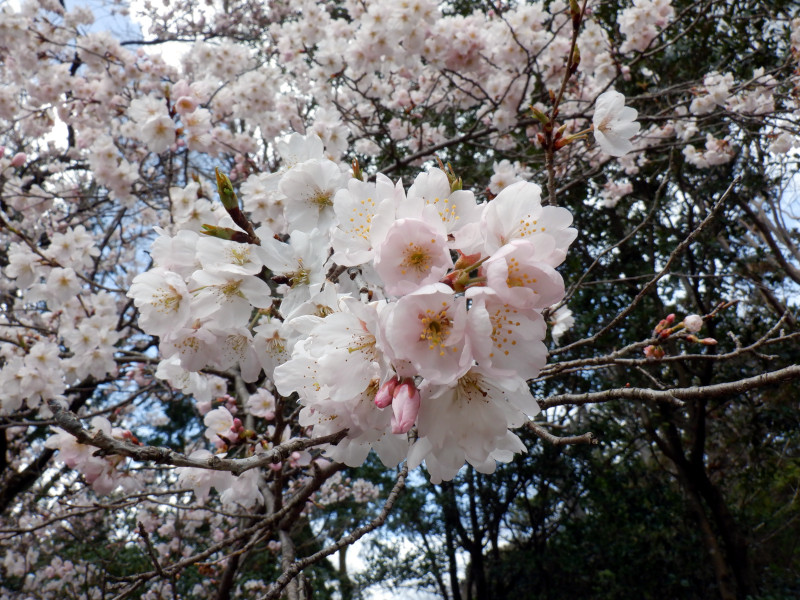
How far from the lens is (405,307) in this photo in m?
0.67

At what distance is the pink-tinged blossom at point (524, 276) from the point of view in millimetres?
673

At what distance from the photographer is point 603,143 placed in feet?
4.07

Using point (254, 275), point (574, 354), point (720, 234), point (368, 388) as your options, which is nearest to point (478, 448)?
point (368, 388)

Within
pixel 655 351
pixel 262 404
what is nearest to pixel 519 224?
pixel 655 351

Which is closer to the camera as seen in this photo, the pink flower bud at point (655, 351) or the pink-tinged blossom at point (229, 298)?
the pink-tinged blossom at point (229, 298)

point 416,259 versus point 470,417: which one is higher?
point 416,259

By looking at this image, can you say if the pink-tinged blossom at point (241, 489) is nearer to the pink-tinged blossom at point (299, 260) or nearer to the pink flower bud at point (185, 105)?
the pink-tinged blossom at point (299, 260)

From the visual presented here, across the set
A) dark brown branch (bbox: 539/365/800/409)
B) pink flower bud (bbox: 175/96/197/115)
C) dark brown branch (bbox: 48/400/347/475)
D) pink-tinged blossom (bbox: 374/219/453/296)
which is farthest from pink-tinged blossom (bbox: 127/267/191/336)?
pink flower bud (bbox: 175/96/197/115)

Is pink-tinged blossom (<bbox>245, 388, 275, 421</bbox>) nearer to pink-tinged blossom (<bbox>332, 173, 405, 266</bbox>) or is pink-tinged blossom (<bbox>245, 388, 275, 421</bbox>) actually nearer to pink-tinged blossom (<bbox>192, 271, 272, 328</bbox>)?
pink-tinged blossom (<bbox>192, 271, 272, 328</bbox>)

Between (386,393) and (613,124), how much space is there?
0.98 m

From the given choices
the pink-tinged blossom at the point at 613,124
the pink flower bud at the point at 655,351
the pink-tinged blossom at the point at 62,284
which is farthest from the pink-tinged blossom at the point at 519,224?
the pink-tinged blossom at the point at 62,284

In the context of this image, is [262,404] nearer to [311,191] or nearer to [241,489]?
[241,489]

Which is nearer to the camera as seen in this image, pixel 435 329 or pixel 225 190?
pixel 435 329

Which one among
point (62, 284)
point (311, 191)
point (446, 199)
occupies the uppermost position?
point (62, 284)
